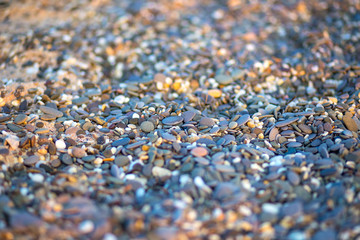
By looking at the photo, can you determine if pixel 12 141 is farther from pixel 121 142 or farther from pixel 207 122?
pixel 207 122

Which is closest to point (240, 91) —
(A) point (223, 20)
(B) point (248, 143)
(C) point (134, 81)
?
(B) point (248, 143)

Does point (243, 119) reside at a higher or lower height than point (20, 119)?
lower

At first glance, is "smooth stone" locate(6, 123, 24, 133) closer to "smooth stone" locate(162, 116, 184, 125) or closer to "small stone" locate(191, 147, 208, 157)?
"smooth stone" locate(162, 116, 184, 125)

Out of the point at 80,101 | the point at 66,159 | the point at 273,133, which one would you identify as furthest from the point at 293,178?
the point at 80,101

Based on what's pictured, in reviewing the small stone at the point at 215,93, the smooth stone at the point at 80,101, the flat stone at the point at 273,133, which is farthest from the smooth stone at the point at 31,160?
the flat stone at the point at 273,133

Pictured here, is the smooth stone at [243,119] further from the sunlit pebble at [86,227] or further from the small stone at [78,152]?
the sunlit pebble at [86,227]

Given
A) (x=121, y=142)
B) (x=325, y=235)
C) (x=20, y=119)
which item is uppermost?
(x=20, y=119)

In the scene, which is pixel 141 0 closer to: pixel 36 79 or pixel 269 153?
pixel 36 79

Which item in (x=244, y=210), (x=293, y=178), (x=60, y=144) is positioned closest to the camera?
(x=244, y=210)
